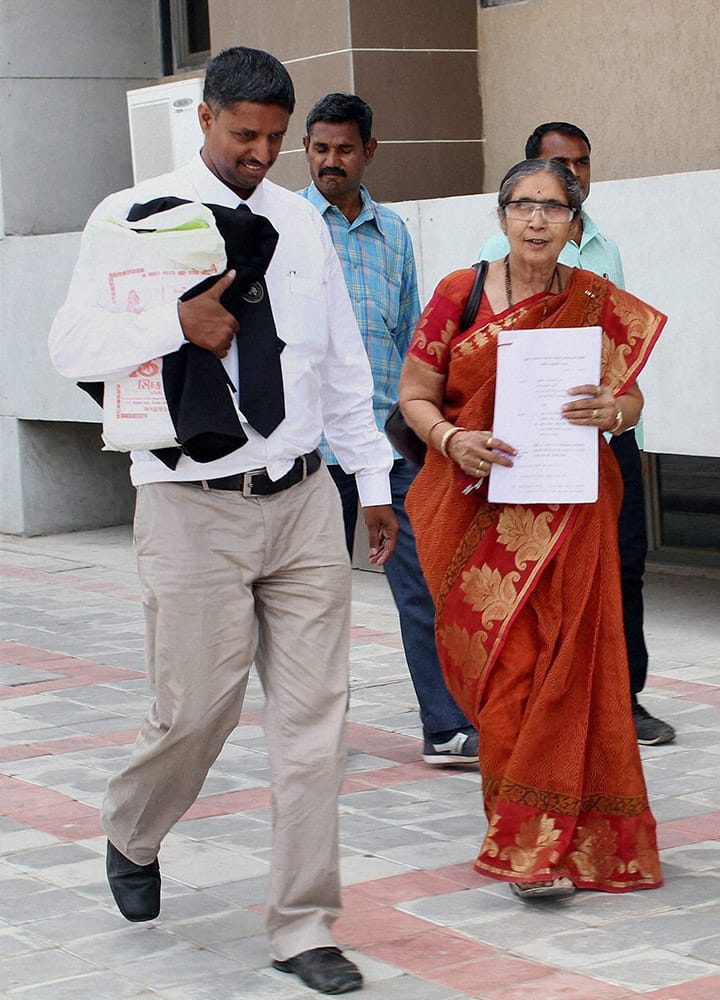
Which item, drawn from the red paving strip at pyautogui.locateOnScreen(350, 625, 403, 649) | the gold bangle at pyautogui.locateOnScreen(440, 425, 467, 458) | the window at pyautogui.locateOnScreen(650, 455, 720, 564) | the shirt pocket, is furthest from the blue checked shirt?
the window at pyautogui.locateOnScreen(650, 455, 720, 564)

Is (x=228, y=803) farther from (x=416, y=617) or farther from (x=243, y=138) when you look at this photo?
(x=243, y=138)

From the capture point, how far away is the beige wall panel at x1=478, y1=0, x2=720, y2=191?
9.09 meters

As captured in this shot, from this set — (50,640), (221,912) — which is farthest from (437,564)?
(50,640)

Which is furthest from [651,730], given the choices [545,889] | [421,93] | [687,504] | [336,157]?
[421,93]

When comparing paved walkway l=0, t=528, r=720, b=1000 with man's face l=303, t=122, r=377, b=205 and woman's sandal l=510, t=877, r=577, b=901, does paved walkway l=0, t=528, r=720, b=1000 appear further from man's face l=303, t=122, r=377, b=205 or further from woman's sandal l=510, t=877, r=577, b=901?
man's face l=303, t=122, r=377, b=205

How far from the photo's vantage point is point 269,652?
4027 mm

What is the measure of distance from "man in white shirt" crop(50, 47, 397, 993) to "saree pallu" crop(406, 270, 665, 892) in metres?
0.60

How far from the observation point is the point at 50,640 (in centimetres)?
852

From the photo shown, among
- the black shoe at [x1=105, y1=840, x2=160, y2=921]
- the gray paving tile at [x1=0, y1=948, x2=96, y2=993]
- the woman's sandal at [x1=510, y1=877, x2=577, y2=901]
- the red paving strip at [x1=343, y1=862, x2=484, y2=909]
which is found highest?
the black shoe at [x1=105, y1=840, x2=160, y2=921]

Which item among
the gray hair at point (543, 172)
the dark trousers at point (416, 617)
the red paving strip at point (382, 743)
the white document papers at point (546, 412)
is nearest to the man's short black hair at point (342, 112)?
the dark trousers at point (416, 617)

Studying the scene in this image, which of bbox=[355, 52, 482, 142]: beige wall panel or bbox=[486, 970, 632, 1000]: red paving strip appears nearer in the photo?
bbox=[486, 970, 632, 1000]: red paving strip

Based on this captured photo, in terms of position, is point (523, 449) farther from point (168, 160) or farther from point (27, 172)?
point (27, 172)

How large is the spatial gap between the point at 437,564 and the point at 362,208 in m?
1.77

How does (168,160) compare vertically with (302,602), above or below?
above
